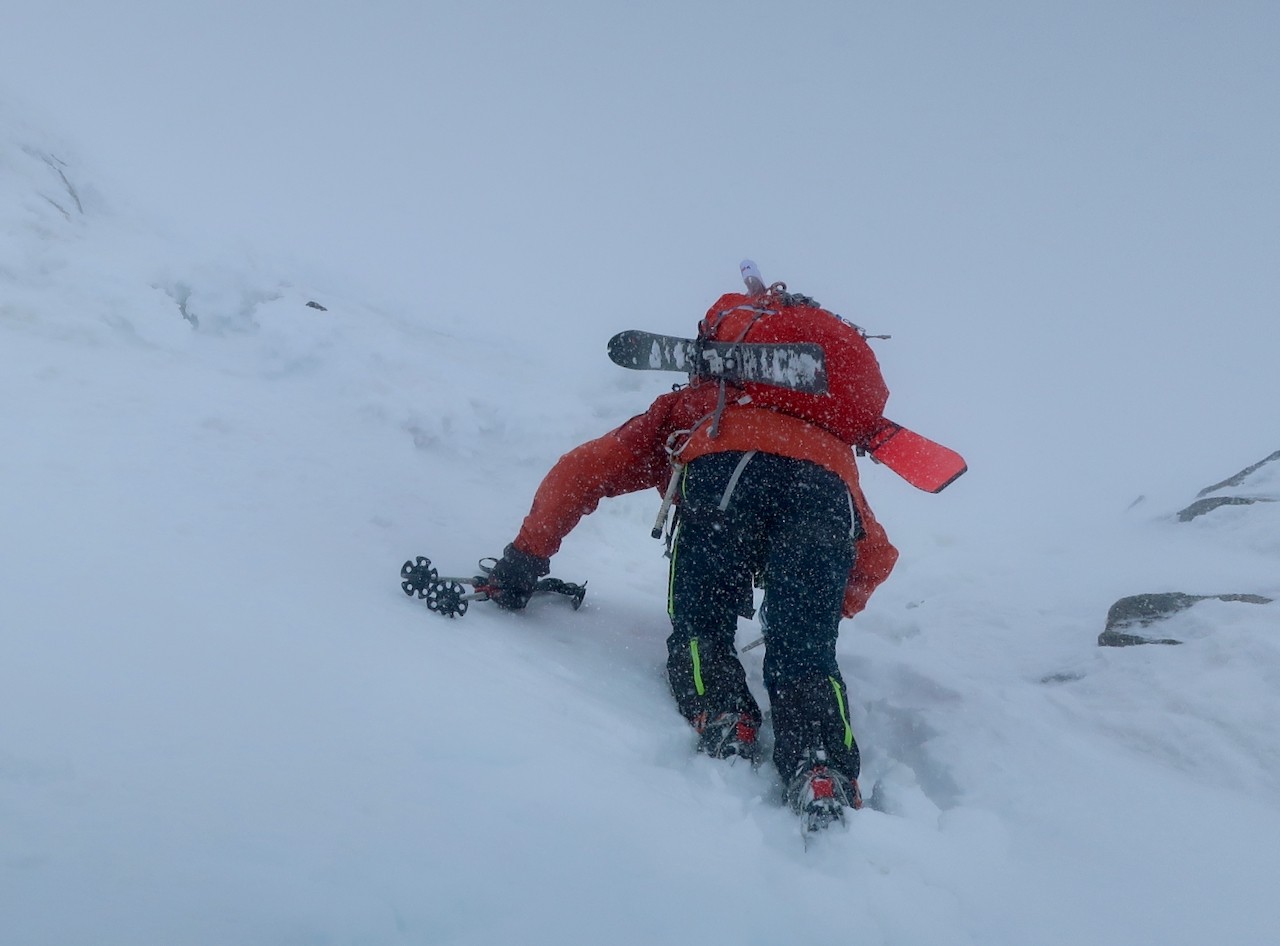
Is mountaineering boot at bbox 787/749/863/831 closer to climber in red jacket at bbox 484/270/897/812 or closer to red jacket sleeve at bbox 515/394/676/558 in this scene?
climber in red jacket at bbox 484/270/897/812

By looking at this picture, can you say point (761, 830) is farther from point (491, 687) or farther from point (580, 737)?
point (491, 687)

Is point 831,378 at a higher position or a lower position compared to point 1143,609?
higher

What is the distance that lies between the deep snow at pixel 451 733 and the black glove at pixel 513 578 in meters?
0.08

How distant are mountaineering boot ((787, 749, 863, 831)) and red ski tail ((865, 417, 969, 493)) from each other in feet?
4.19

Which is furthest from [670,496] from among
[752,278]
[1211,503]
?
[1211,503]

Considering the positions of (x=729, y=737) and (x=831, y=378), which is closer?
(x=729, y=737)

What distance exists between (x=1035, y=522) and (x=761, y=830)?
7.16 m

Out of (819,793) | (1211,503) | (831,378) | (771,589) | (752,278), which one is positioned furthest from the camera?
(1211,503)

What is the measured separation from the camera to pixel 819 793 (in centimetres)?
185

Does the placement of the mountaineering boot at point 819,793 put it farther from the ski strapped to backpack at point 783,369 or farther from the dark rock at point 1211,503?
the dark rock at point 1211,503

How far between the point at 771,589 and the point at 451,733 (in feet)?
3.97

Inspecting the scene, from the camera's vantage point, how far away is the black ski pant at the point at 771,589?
7.14 ft

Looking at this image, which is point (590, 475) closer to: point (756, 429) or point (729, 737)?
point (756, 429)

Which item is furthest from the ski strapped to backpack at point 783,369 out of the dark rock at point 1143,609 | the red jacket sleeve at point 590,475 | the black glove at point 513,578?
the dark rock at point 1143,609
